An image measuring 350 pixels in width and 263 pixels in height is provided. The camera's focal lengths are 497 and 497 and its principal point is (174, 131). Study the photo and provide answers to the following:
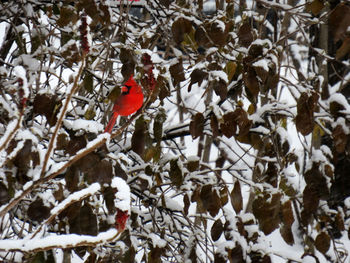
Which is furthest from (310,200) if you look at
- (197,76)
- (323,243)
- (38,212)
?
(38,212)

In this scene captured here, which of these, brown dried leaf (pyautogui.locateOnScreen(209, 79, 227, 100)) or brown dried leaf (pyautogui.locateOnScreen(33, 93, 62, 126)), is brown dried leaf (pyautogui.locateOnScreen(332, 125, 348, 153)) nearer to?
brown dried leaf (pyautogui.locateOnScreen(209, 79, 227, 100))

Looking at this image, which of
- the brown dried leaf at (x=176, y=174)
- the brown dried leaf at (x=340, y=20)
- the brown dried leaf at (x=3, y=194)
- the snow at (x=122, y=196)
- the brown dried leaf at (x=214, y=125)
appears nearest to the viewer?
the snow at (x=122, y=196)

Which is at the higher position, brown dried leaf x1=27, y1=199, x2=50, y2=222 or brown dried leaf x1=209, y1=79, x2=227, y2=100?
brown dried leaf x1=209, y1=79, x2=227, y2=100

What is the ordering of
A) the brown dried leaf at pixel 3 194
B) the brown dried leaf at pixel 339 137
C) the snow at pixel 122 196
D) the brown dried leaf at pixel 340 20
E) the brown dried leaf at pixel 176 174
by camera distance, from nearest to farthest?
the snow at pixel 122 196 → the brown dried leaf at pixel 340 20 → the brown dried leaf at pixel 3 194 → the brown dried leaf at pixel 339 137 → the brown dried leaf at pixel 176 174

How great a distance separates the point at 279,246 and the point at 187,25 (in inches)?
147

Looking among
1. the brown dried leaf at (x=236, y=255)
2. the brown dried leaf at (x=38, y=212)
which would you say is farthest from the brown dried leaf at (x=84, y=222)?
the brown dried leaf at (x=236, y=255)

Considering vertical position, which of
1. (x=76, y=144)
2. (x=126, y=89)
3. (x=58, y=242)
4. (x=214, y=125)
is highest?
(x=126, y=89)

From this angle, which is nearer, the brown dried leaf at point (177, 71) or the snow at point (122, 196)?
the snow at point (122, 196)

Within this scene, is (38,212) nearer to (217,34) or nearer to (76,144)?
(76,144)

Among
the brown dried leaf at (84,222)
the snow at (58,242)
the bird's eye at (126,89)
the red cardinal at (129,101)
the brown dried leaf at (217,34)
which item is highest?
the brown dried leaf at (217,34)

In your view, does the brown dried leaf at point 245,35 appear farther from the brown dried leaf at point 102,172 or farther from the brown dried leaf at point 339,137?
the brown dried leaf at point 102,172

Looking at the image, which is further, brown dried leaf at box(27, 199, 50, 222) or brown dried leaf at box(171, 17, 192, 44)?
brown dried leaf at box(171, 17, 192, 44)

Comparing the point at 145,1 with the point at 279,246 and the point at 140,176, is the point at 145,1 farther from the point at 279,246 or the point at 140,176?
the point at 279,246

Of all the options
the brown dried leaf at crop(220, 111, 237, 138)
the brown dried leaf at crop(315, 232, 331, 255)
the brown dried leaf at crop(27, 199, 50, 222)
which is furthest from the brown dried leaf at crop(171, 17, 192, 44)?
the brown dried leaf at crop(315, 232, 331, 255)
